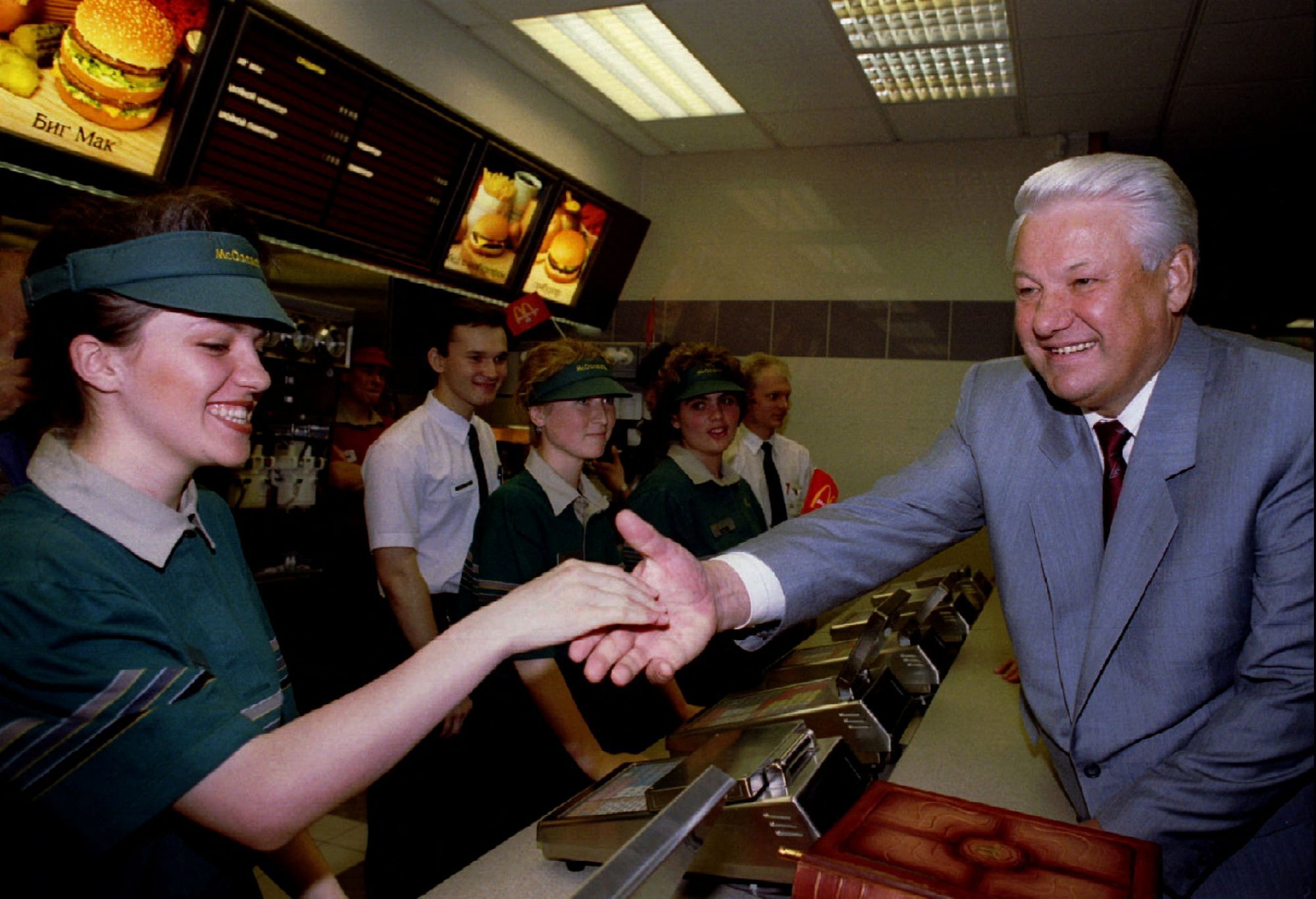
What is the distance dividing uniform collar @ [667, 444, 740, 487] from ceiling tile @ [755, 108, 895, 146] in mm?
2817

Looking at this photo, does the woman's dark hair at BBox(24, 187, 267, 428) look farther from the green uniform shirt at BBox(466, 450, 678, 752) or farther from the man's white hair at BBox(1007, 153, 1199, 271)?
the man's white hair at BBox(1007, 153, 1199, 271)

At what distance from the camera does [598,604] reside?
1.19 metres

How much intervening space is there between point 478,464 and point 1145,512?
239cm

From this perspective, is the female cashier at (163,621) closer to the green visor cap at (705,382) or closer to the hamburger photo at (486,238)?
the green visor cap at (705,382)

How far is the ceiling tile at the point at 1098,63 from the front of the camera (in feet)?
13.4

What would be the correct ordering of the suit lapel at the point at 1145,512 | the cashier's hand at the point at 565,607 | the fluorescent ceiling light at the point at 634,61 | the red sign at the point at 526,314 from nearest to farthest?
the cashier's hand at the point at 565,607 → the suit lapel at the point at 1145,512 → the fluorescent ceiling light at the point at 634,61 → the red sign at the point at 526,314

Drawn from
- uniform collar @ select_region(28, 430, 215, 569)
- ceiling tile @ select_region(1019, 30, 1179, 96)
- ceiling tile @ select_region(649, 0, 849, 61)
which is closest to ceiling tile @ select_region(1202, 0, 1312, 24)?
ceiling tile @ select_region(1019, 30, 1179, 96)

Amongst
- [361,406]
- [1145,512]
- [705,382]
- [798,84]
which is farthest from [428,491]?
[798,84]

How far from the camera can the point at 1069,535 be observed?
5.05 feet

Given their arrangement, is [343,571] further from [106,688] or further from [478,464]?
[106,688]

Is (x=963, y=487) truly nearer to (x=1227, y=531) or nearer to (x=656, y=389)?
(x=1227, y=531)

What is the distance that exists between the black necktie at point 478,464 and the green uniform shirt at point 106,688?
2.02 m

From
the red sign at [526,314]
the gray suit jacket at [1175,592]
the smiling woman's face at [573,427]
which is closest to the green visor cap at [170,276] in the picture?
the gray suit jacket at [1175,592]

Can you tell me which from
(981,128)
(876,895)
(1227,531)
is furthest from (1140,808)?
(981,128)
